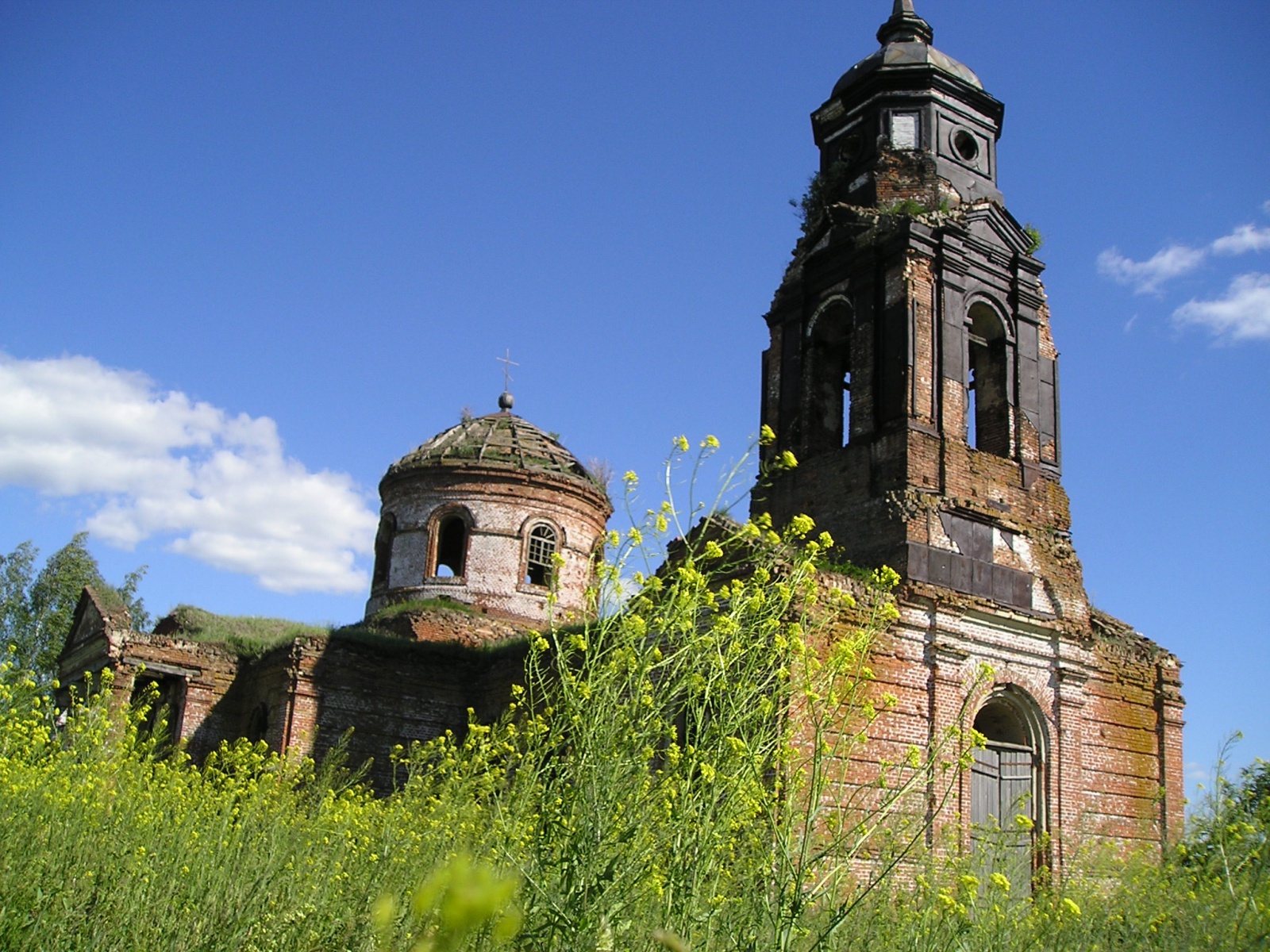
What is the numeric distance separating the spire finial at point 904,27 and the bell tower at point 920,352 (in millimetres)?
29

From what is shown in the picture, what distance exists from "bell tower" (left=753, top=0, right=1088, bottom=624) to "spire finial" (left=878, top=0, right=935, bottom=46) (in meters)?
0.03

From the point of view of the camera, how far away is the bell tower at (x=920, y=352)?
544 inches

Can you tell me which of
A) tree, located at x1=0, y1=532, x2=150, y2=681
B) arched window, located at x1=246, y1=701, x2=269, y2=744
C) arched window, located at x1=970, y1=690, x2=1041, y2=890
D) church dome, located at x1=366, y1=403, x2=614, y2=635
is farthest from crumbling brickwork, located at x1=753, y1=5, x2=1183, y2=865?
tree, located at x1=0, y1=532, x2=150, y2=681

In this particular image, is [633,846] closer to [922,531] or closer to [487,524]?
[922,531]

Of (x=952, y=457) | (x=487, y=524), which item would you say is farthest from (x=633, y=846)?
(x=487, y=524)

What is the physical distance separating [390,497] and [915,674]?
1346cm

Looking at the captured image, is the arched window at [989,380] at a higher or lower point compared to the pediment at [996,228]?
lower

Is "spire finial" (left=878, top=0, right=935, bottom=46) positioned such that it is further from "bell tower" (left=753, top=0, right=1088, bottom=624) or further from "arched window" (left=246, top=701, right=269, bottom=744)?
"arched window" (left=246, top=701, right=269, bottom=744)

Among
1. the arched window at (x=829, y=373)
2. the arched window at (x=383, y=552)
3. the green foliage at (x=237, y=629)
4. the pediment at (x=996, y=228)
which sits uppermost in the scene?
the pediment at (x=996, y=228)

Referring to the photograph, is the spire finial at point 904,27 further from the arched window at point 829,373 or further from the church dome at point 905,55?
the arched window at point 829,373

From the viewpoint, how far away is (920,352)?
1446 cm

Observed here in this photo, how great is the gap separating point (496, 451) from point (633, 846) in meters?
19.5

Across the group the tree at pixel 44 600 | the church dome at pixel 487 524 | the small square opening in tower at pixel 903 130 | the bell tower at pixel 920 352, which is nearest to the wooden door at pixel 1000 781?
the bell tower at pixel 920 352

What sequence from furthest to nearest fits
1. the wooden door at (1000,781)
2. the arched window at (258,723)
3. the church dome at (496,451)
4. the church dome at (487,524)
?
the church dome at (496,451), the church dome at (487,524), the arched window at (258,723), the wooden door at (1000,781)
